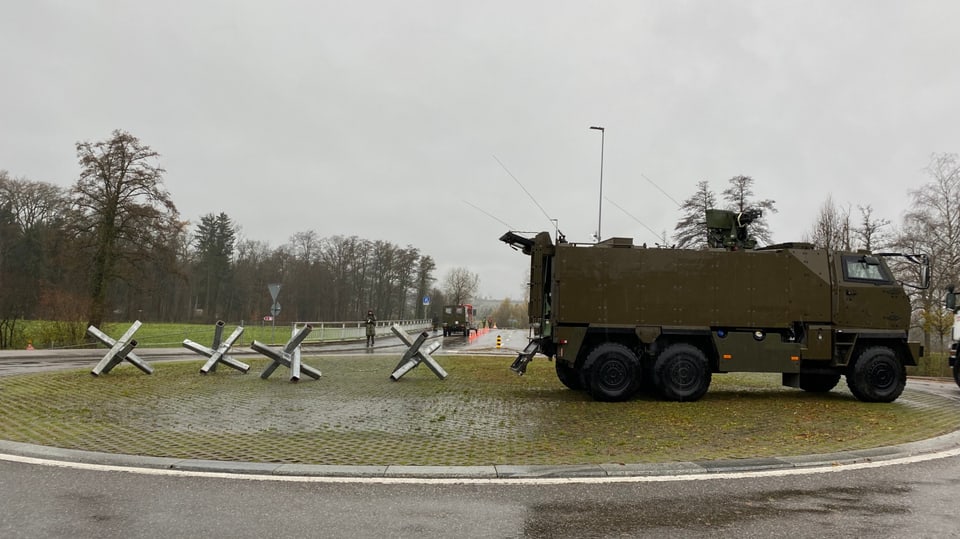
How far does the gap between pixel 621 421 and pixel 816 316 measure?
15.2 ft

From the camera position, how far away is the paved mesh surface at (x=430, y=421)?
6.26m

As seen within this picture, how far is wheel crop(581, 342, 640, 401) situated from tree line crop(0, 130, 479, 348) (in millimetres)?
27070

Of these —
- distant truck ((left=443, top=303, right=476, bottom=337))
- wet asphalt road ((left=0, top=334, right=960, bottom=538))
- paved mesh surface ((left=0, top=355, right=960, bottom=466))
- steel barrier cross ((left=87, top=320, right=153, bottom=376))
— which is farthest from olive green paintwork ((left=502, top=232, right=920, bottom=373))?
distant truck ((left=443, top=303, right=476, bottom=337))

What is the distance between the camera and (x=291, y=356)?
12875mm

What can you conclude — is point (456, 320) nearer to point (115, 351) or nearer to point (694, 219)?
point (694, 219)

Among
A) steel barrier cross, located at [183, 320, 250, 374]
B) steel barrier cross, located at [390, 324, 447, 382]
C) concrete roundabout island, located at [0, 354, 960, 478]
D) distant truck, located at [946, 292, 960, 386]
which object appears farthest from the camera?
steel barrier cross, located at [183, 320, 250, 374]

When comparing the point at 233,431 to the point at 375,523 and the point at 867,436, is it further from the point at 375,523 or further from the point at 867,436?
the point at 867,436

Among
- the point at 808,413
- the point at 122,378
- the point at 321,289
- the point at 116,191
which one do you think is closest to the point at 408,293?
the point at 321,289

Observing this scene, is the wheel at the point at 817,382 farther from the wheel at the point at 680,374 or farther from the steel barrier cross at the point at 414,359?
the steel barrier cross at the point at 414,359

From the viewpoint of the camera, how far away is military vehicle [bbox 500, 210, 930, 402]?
10156 mm

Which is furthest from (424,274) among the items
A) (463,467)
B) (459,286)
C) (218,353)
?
(463,467)

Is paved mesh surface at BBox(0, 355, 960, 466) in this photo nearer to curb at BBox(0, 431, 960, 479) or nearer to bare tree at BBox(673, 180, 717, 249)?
curb at BBox(0, 431, 960, 479)

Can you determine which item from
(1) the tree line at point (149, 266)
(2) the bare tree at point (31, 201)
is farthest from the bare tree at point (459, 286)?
(2) the bare tree at point (31, 201)

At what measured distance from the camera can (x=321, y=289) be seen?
7325 cm
